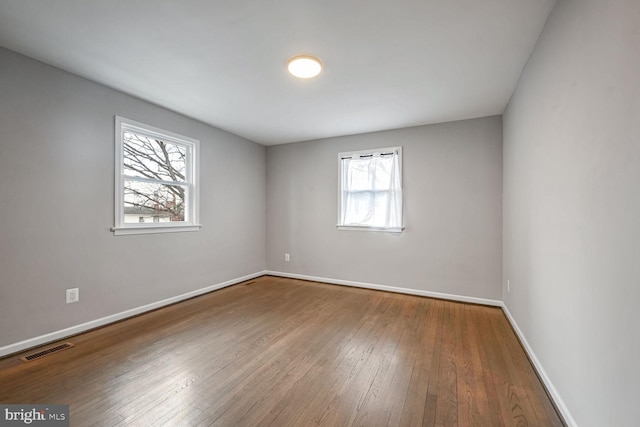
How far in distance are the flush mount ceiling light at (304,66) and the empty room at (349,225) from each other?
3cm

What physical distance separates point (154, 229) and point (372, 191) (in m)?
3.06

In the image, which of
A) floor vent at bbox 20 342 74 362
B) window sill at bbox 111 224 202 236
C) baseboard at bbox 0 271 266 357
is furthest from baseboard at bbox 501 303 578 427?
window sill at bbox 111 224 202 236

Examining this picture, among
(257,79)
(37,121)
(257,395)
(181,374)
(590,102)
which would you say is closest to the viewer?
(590,102)

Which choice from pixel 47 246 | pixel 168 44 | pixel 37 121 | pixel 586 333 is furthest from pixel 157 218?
pixel 586 333

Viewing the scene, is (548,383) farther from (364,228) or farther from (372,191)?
(372,191)

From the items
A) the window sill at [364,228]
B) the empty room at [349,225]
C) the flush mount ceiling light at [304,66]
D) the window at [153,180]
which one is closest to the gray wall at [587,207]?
the empty room at [349,225]

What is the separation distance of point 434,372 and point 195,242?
129 inches

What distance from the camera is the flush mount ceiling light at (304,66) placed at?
2254 millimetres

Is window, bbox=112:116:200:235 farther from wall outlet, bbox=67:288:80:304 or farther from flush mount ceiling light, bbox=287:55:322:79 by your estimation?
flush mount ceiling light, bbox=287:55:322:79

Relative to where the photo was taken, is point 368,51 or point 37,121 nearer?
point 368,51

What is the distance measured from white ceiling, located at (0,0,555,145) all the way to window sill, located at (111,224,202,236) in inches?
59.3

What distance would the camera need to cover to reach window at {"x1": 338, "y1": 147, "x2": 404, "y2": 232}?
405 centimetres

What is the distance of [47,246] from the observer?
7.89ft

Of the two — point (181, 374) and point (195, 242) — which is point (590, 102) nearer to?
point (181, 374)
